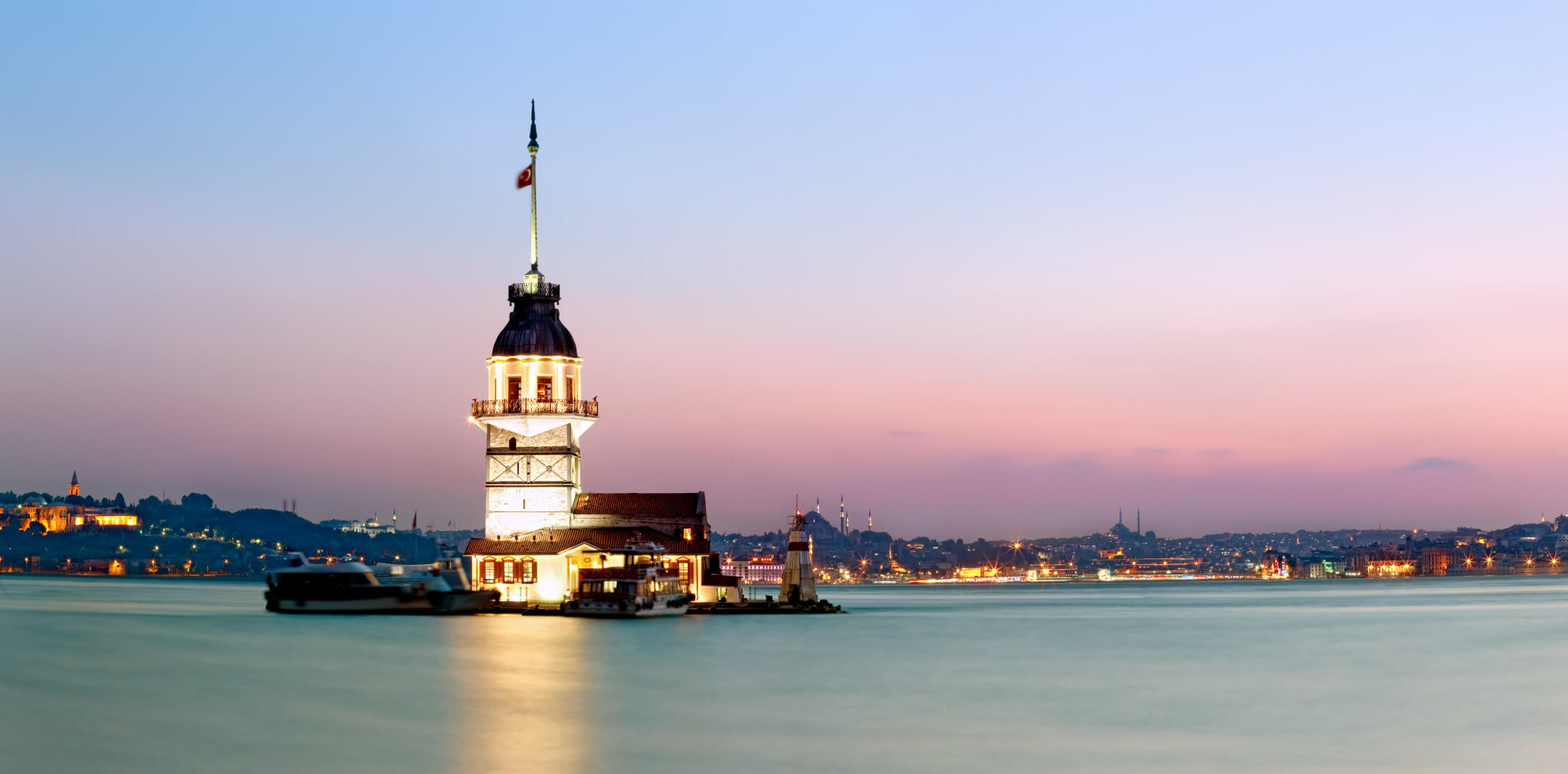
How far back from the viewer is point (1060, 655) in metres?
61.9

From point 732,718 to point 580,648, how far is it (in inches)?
811

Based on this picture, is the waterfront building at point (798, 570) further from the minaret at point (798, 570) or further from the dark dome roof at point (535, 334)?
the dark dome roof at point (535, 334)

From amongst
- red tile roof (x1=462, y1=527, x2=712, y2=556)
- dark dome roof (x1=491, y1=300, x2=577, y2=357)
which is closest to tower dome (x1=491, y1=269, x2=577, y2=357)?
dark dome roof (x1=491, y1=300, x2=577, y2=357)

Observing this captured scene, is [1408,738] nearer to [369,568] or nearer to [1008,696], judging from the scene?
[1008,696]

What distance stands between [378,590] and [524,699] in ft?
137

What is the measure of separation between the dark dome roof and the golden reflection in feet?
51.7

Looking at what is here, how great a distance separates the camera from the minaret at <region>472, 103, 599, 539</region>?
7869 cm

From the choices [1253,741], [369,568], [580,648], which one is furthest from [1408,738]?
[369,568]

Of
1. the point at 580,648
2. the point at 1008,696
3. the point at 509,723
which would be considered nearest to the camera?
the point at 509,723

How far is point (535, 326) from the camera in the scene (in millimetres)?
79625

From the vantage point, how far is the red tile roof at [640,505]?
80125 millimetres

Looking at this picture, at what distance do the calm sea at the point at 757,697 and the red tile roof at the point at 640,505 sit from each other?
5.86m

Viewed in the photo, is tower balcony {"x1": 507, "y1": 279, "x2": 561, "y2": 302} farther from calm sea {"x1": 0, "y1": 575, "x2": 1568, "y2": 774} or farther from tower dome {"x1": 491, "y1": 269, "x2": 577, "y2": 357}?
calm sea {"x1": 0, "y1": 575, "x2": 1568, "y2": 774}

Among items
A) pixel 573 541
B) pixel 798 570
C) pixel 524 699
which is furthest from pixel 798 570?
pixel 524 699
